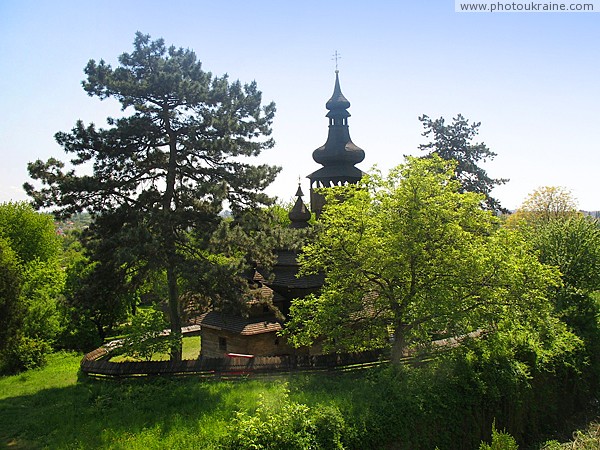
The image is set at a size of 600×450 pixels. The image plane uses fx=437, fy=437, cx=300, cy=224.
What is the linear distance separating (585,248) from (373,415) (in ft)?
51.5

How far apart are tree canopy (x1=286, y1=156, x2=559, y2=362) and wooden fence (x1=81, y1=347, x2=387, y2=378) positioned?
1053 millimetres

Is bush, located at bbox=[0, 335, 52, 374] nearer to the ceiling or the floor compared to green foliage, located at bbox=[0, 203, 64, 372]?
nearer to the floor

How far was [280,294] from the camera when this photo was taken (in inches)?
934

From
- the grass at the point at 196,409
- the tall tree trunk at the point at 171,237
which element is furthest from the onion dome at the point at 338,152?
the grass at the point at 196,409

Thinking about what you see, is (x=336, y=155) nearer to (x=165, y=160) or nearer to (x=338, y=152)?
(x=338, y=152)

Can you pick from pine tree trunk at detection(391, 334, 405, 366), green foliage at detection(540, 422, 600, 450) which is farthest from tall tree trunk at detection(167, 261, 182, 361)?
green foliage at detection(540, 422, 600, 450)

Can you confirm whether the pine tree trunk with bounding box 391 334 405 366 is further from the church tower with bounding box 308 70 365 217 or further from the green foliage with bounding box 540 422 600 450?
the church tower with bounding box 308 70 365 217

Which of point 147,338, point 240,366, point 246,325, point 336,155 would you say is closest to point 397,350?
point 240,366

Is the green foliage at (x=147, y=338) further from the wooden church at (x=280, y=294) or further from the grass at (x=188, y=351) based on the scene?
the grass at (x=188, y=351)

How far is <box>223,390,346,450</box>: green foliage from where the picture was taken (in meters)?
11.3

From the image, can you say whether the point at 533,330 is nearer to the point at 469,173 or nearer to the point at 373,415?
the point at 373,415

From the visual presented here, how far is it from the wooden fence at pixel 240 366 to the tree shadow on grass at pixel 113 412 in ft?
1.43

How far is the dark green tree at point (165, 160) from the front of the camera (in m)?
17.5

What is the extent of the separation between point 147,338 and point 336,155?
1665cm
